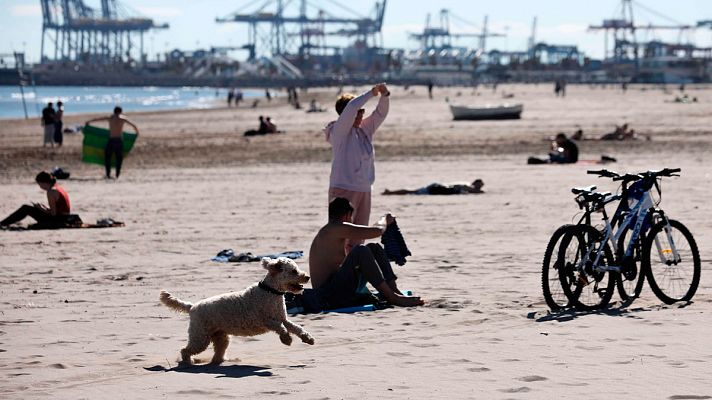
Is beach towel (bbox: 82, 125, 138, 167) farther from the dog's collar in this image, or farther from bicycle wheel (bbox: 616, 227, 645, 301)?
the dog's collar

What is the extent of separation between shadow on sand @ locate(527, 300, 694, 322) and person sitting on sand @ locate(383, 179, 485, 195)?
8.24 m

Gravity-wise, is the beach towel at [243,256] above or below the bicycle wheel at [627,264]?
below

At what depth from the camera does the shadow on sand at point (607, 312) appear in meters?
7.80

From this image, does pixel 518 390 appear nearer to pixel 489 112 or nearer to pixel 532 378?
pixel 532 378

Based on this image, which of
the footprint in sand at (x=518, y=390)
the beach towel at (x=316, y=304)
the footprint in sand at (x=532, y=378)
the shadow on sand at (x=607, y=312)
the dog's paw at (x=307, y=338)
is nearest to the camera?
the footprint in sand at (x=518, y=390)

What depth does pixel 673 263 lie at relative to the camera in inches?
328

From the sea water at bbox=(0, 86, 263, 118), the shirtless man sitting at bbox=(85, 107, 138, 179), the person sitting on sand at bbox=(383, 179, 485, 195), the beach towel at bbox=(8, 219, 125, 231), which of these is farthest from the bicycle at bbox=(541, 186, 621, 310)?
the sea water at bbox=(0, 86, 263, 118)

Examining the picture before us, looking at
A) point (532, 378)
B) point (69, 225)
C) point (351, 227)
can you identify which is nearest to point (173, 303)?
point (351, 227)

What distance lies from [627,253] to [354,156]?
1.89 m

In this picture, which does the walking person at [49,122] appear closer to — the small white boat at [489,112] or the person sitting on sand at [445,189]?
the person sitting on sand at [445,189]

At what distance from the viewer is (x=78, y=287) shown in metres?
9.46

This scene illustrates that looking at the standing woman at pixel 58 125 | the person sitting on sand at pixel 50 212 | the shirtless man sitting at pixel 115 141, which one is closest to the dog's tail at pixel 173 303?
the person sitting on sand at pixel 50 212

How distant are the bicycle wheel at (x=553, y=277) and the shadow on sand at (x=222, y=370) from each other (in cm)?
228

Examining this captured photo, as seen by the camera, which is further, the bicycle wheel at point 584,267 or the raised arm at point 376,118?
the raised arm at point 376,118
